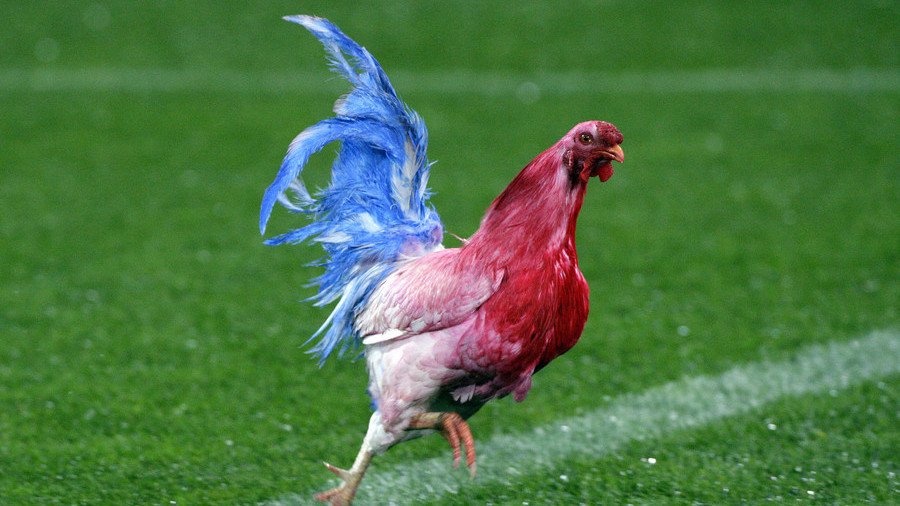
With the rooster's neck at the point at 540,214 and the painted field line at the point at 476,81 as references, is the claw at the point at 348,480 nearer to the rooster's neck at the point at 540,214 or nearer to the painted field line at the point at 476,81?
the rooster's neck at the point at 540,214

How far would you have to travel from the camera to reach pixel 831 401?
4961 mm

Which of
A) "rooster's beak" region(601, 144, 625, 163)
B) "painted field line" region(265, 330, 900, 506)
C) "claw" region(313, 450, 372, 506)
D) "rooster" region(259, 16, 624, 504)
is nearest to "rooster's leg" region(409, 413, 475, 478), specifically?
"rooster" region(259, 16, 624, 504)

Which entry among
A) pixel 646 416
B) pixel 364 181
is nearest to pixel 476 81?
pixel 646 416

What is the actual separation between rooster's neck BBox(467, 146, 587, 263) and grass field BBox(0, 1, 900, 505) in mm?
1132

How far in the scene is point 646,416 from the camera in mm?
4871

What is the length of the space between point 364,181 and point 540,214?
2.29ft

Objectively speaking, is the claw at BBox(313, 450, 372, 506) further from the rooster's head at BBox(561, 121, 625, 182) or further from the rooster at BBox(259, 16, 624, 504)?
the rooster's head at BBox(561, 121, 625, 182)

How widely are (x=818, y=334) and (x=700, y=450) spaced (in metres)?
1.51

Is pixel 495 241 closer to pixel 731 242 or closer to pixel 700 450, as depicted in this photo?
pixel 700 450

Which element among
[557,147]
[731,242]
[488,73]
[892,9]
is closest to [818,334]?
[731,242]

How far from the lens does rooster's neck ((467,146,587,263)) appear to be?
3.42 metres

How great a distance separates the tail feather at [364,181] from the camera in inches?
148

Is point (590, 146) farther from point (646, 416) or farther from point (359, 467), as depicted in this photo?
point (646, 416)

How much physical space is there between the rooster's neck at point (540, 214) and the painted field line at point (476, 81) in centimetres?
663
